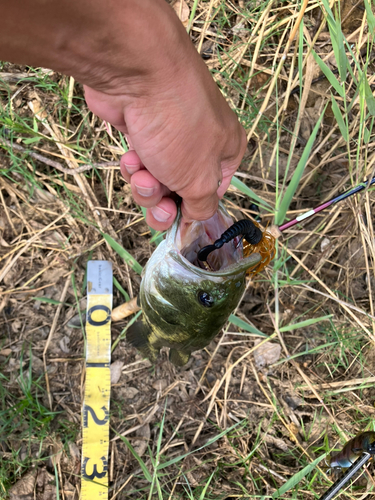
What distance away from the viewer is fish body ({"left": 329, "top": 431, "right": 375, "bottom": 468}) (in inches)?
73.0

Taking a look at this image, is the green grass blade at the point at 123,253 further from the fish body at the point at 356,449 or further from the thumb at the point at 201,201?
the fish body at the point at 356,449

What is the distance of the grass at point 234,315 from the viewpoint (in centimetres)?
272

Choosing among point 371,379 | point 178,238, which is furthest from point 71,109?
point 371,379

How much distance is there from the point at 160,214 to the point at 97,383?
170 centimetres

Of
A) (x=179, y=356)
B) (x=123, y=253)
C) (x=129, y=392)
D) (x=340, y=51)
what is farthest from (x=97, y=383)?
(x=340, y=51)

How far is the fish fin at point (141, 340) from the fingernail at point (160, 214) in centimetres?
90

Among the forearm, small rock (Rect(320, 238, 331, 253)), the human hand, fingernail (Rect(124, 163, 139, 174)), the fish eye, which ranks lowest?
small rock (Rect(320, 238, 331, 253))

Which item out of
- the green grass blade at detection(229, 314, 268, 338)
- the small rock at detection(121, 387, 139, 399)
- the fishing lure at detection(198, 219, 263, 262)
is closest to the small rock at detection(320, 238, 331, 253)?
the green grass blade at detection(229, 314, 268, 338)

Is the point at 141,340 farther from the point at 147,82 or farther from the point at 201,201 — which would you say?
the point at 147,82

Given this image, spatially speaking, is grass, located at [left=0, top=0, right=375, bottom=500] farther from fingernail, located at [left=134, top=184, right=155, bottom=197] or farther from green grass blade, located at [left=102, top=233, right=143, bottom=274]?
fingernail, located at [left=134, top=184, right=155, bottom=197]

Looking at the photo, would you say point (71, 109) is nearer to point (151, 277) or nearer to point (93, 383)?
point (151, 277)

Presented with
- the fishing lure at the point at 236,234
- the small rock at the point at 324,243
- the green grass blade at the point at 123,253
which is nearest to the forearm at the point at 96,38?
the fishing lure at the point at 236,234

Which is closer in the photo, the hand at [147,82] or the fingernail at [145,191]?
the hand at [147,82]

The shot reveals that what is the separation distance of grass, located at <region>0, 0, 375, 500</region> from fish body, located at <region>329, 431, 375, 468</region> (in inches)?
22.6
